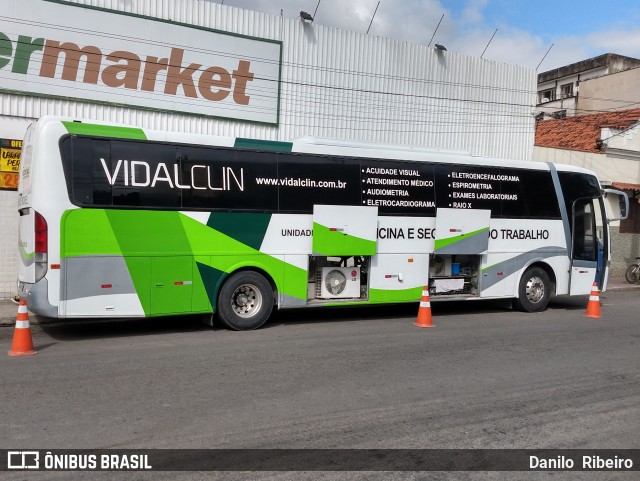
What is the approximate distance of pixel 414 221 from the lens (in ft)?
38.8

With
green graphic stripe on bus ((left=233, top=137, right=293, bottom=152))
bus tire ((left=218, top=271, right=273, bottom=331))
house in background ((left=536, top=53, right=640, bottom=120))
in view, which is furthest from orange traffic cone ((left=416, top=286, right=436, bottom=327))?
house in background ((left=536, top=53, right=640, bottom=120))

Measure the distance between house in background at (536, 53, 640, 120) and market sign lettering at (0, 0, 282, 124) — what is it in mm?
15988

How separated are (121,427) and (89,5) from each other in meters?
10.9

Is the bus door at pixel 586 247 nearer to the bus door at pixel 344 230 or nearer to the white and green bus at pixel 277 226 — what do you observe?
the white and green bus at pixel 277 226

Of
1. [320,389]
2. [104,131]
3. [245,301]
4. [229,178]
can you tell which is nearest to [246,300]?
[245,301]

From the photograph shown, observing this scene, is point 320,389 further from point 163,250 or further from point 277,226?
point 277,226

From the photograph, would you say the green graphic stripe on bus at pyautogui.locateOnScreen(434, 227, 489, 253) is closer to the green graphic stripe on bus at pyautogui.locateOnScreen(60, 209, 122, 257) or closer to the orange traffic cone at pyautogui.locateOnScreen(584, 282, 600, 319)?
the orange traffic cone at pyautogui.locateOnScreen(584, 282, 600, 319)

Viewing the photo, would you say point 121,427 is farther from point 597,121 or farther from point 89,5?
point 597,121

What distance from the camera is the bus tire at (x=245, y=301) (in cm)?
1005

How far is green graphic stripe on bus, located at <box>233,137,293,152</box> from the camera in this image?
10184mm

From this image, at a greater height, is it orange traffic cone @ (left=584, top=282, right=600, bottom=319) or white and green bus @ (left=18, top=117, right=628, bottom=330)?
white and green bus @ (left=18, top=117, right=628, bottom=330)

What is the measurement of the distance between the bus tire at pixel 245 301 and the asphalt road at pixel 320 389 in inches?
11.2

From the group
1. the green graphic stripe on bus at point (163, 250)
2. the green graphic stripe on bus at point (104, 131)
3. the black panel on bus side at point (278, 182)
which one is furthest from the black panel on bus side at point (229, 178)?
the green graphic stripe on bus at point (104, 131)

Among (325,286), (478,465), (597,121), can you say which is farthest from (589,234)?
(597,121)
